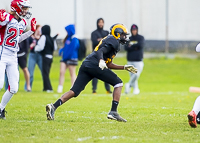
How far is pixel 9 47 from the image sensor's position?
7.05 m

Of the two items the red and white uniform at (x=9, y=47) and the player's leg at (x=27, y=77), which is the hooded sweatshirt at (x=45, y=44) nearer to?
the player's leg at (x=27, y=77)

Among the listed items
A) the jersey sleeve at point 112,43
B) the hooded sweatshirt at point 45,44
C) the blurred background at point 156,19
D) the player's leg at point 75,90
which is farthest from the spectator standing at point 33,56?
the blurred background at point 156,19

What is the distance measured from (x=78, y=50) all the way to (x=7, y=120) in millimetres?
7136

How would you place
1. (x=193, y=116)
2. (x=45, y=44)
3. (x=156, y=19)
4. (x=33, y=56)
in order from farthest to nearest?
(x=156, y=19) < (x=33, y=56) < (x=45, y=44) < (x=193, y=116)

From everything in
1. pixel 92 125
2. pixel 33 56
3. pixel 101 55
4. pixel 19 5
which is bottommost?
pixel 33 56

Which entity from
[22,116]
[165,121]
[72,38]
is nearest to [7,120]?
[22,116]

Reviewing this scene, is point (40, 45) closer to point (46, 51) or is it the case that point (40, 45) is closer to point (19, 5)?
point (46, 51)

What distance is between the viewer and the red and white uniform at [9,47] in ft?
22.9

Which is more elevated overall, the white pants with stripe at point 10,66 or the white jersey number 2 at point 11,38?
the white jersey number 2 at point 11,38

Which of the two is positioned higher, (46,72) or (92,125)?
(92,125)

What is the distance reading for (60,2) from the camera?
24.1 m

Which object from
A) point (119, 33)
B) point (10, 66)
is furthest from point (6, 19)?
point (119, 33)

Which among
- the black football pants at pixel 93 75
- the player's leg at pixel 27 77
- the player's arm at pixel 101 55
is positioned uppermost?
the player's arm at pixel 101 55

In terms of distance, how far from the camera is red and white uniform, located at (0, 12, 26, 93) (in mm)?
6980
